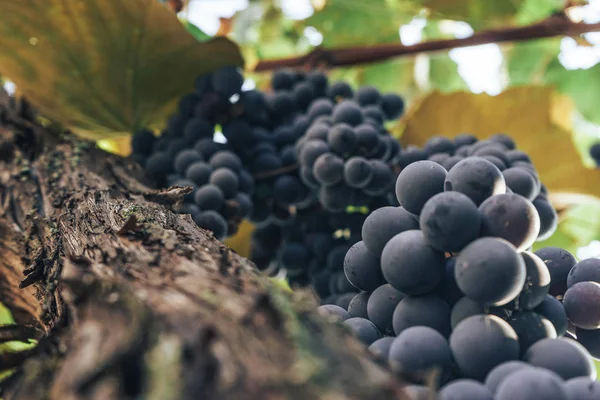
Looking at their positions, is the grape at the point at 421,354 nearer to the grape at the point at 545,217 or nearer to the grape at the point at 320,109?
the grape at the point at 545,217

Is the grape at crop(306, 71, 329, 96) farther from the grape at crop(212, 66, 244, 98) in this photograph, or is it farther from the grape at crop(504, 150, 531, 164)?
the grape at crop(504, 150, 531, 164)

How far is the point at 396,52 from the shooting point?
73.6 inches

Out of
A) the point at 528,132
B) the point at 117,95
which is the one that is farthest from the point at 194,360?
the point at 528,132

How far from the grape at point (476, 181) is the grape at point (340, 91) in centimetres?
87

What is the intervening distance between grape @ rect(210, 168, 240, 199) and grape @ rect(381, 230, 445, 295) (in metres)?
0.61

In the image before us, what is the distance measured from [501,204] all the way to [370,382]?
357 millimetres

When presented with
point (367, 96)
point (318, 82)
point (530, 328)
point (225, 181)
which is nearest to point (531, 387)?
point (530, 328)

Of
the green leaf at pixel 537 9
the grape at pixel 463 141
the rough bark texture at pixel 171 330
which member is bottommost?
the rough bark texture at pixel 171 330

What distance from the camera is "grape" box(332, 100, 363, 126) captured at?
133 centimetres

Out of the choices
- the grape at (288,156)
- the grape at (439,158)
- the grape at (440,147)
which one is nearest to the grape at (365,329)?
the grape at (439,158)

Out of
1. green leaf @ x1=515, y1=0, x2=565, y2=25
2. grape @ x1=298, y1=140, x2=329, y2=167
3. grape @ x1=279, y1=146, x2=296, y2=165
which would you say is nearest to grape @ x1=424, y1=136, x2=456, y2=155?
grape @ x1=298, y1=140, x2=329, y2=167

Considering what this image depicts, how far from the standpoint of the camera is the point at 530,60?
245 centimetres

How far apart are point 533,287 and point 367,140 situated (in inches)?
24.7

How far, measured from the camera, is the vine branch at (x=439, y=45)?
5.87ft
